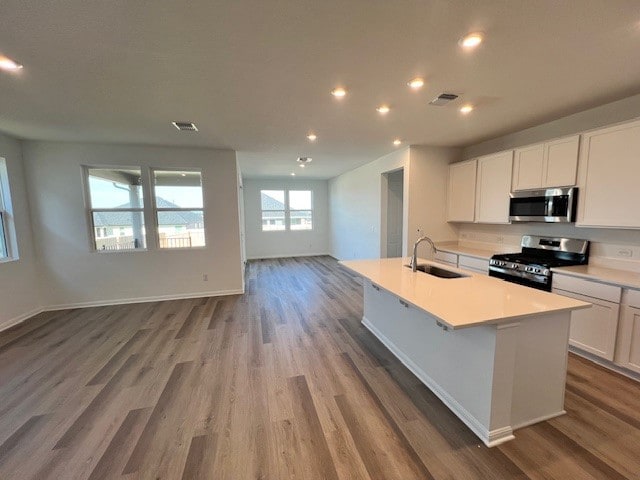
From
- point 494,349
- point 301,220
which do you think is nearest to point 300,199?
point 301,220

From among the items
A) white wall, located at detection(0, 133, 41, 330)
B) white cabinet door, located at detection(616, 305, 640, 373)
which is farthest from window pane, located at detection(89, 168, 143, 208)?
white cabinet door, located at detection(616, 305, 640, 373)

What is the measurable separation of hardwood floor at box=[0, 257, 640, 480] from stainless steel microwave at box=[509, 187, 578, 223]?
1.53m

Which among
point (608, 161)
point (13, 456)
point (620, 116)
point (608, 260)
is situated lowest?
point (13, 456)

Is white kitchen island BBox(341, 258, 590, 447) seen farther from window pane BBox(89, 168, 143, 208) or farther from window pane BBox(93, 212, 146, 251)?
window pane BBox(89, 168, 143, 208)

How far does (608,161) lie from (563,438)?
2551 millimetres

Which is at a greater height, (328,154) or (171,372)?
(328,154)

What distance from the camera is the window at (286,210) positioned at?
8.50m

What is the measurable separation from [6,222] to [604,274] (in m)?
7.18

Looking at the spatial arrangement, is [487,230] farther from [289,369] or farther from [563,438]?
[289,369]

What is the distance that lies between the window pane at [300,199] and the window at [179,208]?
4.21 meters

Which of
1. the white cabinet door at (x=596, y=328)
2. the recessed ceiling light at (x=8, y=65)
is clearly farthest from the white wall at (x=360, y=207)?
the recessed ceiling light at (x=8, y=65)

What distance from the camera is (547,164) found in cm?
312

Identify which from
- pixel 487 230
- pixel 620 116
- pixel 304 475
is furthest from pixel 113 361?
pixel 620 116

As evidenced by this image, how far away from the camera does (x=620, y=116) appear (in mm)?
2688
